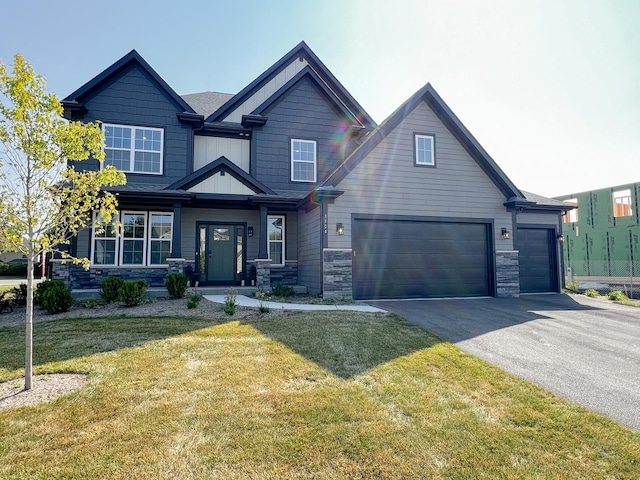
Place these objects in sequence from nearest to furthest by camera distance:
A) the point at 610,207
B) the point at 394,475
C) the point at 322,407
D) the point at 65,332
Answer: the point at 394,475 < the point at 322,407 < the point at 65,332 < the point at 610,207

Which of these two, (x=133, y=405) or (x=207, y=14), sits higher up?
(x=207, y=14)

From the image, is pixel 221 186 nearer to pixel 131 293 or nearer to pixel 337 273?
pixel 131 293

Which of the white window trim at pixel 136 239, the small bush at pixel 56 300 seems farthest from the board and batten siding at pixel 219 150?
the small bush at pixel 56 300

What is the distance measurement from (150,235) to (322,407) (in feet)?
35.3

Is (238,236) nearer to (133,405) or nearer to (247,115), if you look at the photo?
(247,115)

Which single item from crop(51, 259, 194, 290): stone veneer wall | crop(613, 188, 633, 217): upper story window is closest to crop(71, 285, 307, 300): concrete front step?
crop(51, 259, 194, 290): stone veneer wall

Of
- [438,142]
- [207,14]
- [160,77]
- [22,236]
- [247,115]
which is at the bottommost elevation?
[22,236]

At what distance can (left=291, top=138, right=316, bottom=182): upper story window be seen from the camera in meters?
13.3

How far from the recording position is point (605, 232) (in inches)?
1021

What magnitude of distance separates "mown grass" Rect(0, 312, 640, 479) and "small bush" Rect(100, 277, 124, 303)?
3957mm

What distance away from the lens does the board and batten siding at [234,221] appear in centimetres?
1224

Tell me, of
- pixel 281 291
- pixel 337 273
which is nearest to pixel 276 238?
pixel 281 291

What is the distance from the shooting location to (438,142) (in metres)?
11.2

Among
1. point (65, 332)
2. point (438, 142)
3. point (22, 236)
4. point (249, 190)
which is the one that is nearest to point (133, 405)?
point (22, 236)
